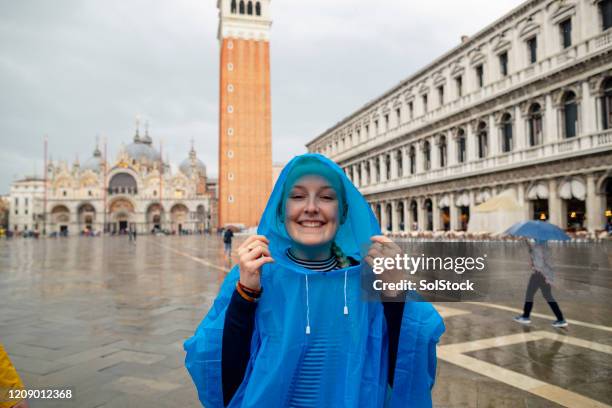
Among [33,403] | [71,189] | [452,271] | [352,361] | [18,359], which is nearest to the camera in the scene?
[352,361]

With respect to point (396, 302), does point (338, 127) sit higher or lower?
higher

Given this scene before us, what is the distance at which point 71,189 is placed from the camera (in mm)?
71250

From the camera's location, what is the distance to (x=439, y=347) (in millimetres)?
4539

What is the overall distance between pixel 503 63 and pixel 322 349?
2524cm

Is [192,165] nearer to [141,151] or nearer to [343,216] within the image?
[141,151]

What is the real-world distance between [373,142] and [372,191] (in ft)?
14.1

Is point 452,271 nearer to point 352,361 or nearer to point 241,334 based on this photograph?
point 352,361

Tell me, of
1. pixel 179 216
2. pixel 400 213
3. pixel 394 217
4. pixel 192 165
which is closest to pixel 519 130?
pixel 400 213

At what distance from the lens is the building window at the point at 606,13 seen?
55.6 ft

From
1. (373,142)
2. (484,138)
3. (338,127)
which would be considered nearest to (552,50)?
(484,138)

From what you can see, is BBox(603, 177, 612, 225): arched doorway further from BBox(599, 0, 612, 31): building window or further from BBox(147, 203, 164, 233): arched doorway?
BBox(147, 203, 164, 233): arched doorway

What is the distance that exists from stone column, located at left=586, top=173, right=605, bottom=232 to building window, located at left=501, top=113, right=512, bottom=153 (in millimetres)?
5294

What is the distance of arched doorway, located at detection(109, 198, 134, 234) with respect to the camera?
7206 centimetres

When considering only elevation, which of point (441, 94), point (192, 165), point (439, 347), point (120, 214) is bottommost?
point (439, 347)
